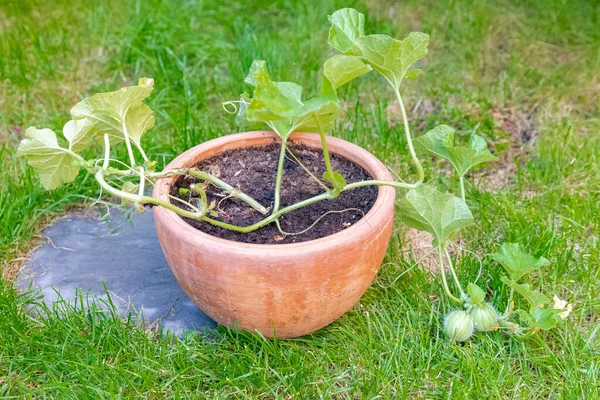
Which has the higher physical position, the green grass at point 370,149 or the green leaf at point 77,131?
the green leaf at point 77,131

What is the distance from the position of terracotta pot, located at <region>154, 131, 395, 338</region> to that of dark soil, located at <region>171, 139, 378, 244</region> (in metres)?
0.09

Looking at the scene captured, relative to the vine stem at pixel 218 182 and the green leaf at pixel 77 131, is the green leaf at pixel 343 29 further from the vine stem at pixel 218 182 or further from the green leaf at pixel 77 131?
the green leaf at pixel 77 131

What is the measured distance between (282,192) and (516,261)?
604mm

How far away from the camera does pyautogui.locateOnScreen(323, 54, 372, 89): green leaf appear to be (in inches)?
47.2

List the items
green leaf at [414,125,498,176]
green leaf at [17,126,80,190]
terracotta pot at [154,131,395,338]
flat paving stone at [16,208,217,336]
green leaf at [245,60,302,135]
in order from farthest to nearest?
flat paving stone at [16,208,217,336] < green leaf at [414,125,498,176] < green leaf at [17,126,80,190] < terracotta pot at [154,131,395,338] < green leaf at [245,60,302,135]

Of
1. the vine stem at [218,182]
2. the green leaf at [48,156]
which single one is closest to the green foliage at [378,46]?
the vine stem at [218,182]

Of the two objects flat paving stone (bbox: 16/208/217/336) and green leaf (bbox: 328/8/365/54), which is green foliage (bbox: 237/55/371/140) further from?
flat paving stone (bbox: 16/208/217/336)

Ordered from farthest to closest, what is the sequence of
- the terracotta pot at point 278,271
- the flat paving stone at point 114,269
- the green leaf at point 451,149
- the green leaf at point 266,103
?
1. the flat paving stone at point 114,269
2. the green leaf at point 451,149
3. the terracotta pot at point 278,271
4. the green leaf at point 266,103


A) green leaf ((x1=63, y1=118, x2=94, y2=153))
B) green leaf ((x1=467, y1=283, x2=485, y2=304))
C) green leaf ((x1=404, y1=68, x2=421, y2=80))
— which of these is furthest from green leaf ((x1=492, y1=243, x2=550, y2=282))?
green leaf ((x1=63, y1=118, x2=94, y2=153))

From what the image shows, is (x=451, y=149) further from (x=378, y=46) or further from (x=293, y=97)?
(x=293, y=97)

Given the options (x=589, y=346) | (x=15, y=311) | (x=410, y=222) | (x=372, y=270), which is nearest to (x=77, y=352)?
(x=15, y=311)

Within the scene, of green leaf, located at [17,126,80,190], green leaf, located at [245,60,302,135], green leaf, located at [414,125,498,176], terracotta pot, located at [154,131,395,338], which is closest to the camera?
green leaf, located at [245,60,302,135]

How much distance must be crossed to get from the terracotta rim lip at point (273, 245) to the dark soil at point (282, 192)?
3 cm

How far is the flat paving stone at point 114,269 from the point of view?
1709 millimetres
